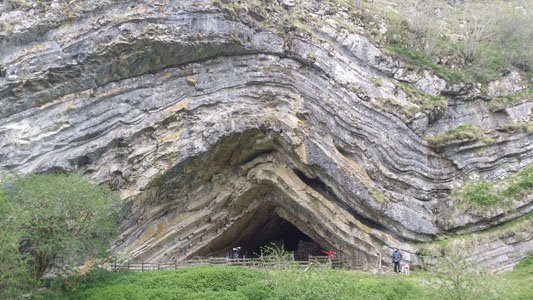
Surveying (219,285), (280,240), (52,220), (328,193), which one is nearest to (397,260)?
(328,193)

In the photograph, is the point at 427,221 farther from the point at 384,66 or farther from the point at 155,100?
the point at 155,100

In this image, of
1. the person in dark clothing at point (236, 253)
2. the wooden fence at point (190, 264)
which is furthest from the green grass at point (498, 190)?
the person in dark clothing at point (236, 253)

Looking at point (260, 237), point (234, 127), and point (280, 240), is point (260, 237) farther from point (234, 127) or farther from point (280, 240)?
point (234, 127)

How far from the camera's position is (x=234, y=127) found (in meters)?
22.3

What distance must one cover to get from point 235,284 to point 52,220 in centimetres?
689

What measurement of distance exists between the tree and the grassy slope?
3.86 feet

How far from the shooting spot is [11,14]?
21.3 meters

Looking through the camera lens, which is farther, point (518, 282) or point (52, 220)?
point (518, 282)

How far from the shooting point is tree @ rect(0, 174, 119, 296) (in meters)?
16.5

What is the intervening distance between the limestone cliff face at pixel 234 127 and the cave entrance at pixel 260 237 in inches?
25.7

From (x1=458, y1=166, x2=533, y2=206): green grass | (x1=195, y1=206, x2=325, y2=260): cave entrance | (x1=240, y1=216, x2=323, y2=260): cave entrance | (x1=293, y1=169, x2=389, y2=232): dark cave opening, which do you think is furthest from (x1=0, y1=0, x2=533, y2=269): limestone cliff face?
(x1=240, y1=216, x2=323, y2=260): cave entrance

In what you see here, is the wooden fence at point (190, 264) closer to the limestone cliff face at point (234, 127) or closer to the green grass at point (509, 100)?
the limestone cliff face at point (234, 127)

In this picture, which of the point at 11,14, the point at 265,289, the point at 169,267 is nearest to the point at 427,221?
the point at 265,289

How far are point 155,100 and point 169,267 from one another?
7.36m
